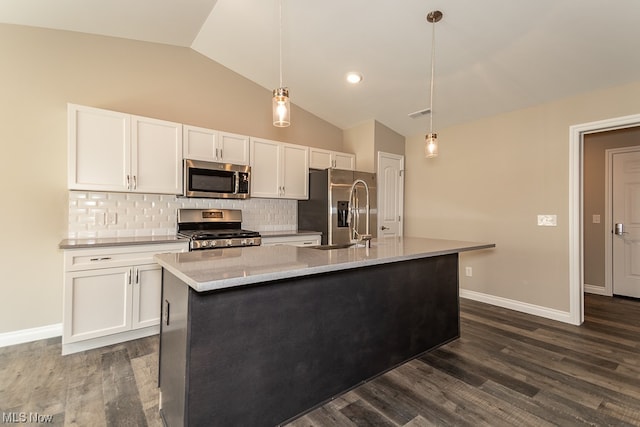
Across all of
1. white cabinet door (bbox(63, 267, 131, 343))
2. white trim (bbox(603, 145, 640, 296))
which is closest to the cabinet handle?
white cabinet door (bbox(63, 267, 131, 343))

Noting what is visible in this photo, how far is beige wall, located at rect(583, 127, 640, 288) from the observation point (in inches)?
180

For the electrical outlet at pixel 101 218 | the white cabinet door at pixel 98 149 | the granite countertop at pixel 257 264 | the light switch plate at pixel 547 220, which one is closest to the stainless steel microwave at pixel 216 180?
the white cabinet door at pixel 98 149

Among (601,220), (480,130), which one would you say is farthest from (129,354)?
(601,220)

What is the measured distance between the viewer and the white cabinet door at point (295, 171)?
13.6ft

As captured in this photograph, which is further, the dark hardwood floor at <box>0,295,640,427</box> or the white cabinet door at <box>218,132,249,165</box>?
the white cabinet door at <box>218,132,249,165</box>

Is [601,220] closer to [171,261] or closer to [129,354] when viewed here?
[171,261]

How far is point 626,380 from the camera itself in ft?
7.29

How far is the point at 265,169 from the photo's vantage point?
13.0 ft

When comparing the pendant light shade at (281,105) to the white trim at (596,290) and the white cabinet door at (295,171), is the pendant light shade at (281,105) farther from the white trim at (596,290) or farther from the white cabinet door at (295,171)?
the white trim at (596,290)

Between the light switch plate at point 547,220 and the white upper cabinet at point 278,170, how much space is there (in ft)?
9.36

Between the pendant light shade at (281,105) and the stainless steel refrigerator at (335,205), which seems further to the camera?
the stainless steel refrigerator at (335,205)

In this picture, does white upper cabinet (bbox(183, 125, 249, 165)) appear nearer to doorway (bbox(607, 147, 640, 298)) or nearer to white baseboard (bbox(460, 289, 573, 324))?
white baseboard (bbox(460, 289, 573, 324))

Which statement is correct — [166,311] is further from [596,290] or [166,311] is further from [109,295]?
[596,290]

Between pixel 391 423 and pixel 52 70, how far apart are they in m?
4.08
